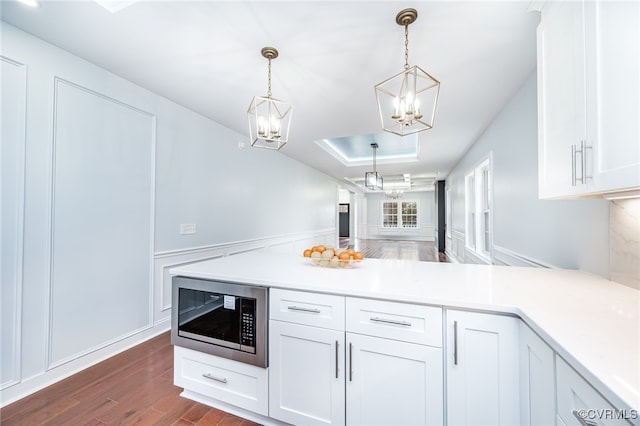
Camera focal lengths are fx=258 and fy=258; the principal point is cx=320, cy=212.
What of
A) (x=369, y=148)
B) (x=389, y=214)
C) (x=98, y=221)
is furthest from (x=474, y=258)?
(x=389, y=214)

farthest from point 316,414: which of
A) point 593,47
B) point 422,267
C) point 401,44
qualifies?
point 401,44

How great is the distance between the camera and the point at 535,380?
95cm

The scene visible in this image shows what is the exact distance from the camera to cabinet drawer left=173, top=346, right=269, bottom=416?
1480 mm

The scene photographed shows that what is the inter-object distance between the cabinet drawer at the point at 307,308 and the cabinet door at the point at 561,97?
46.8 inches

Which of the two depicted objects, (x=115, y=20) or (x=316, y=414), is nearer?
(x=316, y=414)

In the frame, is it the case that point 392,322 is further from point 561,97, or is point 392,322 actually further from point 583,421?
point 561,97

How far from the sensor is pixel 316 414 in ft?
4.42

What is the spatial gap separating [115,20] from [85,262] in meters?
1.82

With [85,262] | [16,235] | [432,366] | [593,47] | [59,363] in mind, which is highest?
[593,47]

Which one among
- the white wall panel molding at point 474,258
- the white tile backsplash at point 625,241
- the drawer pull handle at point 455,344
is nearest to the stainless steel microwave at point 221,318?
the drawer pull handle at point 455,344

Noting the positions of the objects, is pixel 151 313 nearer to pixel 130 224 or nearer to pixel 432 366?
pixel 130 224

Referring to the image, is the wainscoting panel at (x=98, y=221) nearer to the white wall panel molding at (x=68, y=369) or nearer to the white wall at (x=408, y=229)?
the white wall panel molding at (x=68, y=369)

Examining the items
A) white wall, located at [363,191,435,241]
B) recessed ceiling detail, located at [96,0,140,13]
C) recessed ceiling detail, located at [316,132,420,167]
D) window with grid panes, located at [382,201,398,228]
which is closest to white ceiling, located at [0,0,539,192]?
recessed ceiling detail, located at [96,0,140,13]

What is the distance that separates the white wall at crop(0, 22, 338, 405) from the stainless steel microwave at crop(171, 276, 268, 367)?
109cm
